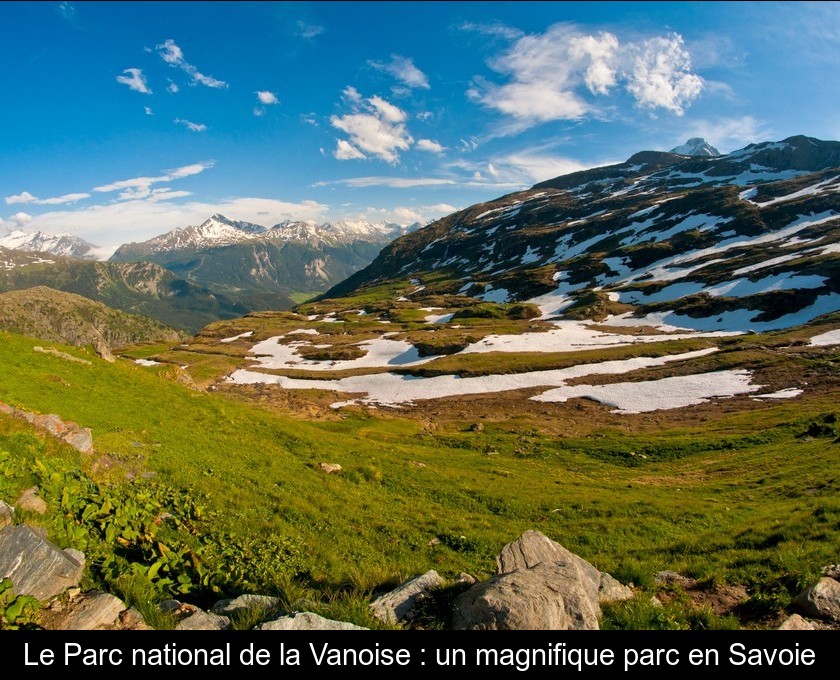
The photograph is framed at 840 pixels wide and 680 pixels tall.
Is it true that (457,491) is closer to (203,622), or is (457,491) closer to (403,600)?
(403,600)

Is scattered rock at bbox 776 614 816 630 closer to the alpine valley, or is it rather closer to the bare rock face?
the alpine valley

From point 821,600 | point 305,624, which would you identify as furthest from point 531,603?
point 821,600

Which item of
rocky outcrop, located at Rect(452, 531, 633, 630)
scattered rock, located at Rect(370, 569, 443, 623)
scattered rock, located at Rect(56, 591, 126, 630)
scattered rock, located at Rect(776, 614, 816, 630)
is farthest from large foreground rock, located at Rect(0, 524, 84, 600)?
scattered rock, located at Rect(776, 614, 816, 630)

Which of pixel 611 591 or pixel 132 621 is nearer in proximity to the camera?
pixel 132 621

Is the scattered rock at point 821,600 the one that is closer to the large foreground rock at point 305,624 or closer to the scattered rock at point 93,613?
the large foreground rock at point 305,624

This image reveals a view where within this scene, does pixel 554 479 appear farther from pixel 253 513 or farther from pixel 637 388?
pixel 637 388
